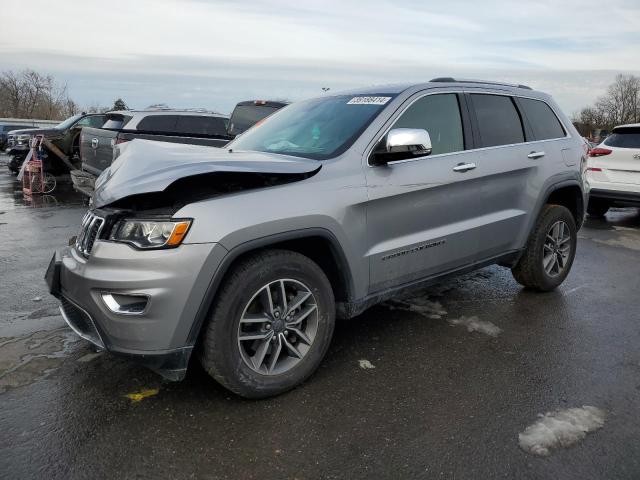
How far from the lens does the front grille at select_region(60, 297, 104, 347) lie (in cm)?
285

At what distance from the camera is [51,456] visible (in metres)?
2.57

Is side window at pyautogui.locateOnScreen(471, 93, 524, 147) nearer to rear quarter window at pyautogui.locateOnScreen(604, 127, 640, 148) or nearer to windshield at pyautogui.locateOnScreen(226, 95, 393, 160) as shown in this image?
windshield at pyautogui.locateOnScreen(226, 95, 393, 160)

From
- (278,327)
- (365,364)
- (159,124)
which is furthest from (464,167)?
(159,124)

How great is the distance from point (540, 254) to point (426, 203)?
69.5 inches

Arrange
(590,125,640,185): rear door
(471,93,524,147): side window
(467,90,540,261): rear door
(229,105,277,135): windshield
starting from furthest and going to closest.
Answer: (229,105,277,135): windshield, (590,125,640,185): rear door, (471,93,524,147): side window, (467,90,540,261): rear door

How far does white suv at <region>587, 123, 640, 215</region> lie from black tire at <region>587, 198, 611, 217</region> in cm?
9

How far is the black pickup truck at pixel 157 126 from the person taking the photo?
30.6 feet

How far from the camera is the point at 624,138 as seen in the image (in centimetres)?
923

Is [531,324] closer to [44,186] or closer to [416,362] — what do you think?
[416,362]

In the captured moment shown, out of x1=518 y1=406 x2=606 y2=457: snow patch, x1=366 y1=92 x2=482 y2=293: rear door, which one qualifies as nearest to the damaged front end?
x1=366 y1=92 x2=482 y2=293: rear door

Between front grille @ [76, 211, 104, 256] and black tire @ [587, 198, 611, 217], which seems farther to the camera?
black tire @ [587, 198, 611, 217]

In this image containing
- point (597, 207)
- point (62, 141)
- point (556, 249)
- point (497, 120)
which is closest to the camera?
point (497, 120)

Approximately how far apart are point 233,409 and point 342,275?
1.02 meters

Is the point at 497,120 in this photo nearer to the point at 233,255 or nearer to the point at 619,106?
the point at 233,255
